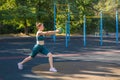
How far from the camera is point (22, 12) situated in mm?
29094

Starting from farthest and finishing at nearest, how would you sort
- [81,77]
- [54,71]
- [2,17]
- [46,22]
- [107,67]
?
[46,22]
[2,17]
[107,67]
[54,71]
[81,77]

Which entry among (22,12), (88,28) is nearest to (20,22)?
(22,12)

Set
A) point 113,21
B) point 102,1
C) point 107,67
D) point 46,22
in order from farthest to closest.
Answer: point 102,1, point 113,21, point 46,22, point 107,67

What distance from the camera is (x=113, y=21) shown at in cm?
3647

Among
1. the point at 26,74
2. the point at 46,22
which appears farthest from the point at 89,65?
the point at 46,22

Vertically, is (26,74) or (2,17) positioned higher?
(2,17)

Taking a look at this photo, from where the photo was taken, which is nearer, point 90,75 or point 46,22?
point 90,75

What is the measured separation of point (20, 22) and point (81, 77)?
2178cm

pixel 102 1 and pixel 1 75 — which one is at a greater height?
pixel 102 1

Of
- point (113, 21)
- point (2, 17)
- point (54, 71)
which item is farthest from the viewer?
point (113, 21)

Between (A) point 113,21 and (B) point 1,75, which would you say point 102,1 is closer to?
(A) point 113,21

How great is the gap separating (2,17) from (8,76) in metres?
19.7

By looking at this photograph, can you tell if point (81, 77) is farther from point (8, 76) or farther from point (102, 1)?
point (102, 1)

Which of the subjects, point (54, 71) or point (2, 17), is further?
point (2, 17)
